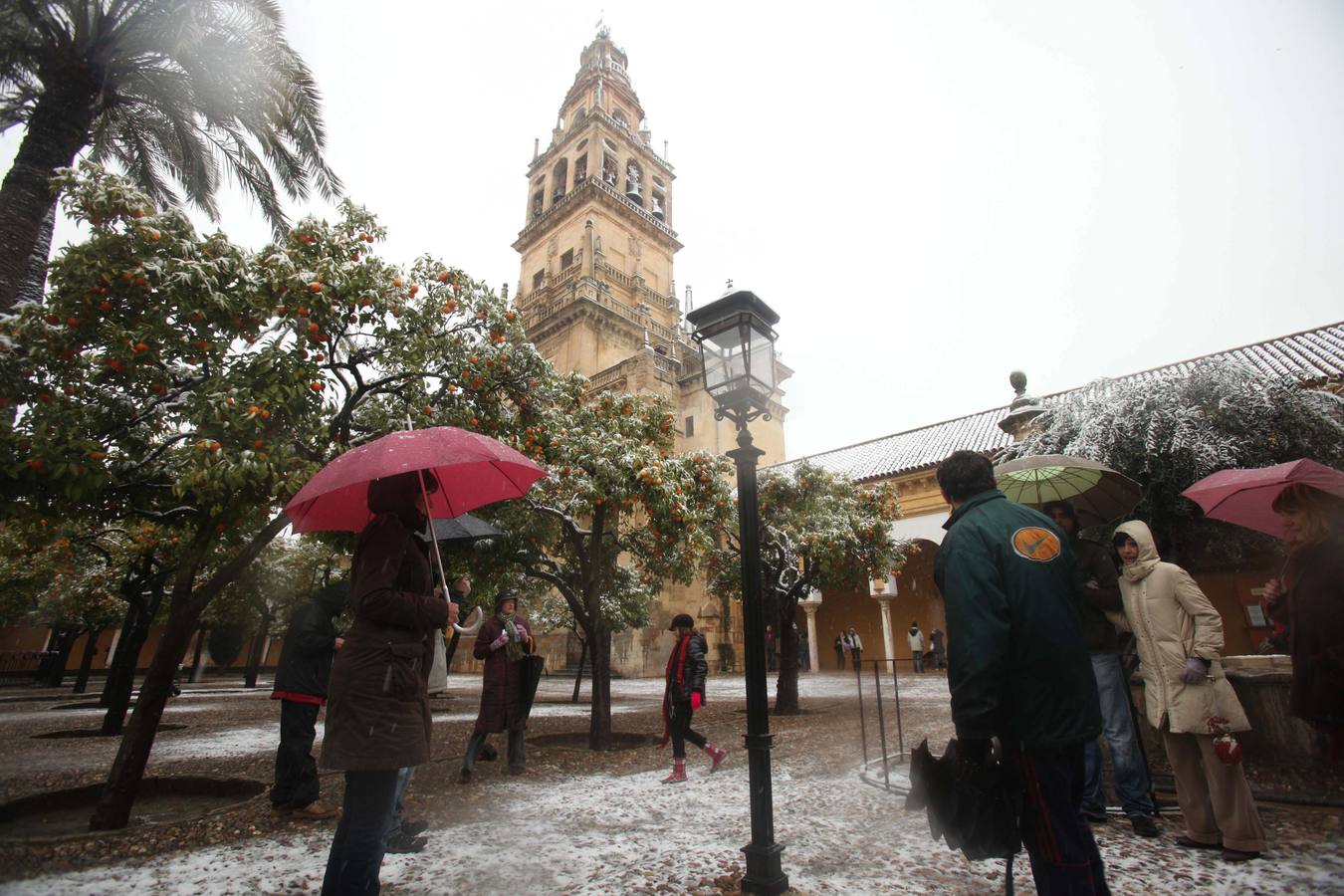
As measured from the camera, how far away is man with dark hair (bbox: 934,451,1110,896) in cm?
221

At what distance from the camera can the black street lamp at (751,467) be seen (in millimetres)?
3436

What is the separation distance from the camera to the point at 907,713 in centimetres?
1084

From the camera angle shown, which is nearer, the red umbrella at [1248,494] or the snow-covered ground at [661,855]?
the snow-covered ground at [661,855]

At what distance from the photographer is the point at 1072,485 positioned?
18.6ft

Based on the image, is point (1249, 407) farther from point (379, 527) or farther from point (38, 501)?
point (38, 501)

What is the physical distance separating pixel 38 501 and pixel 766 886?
20.7 feet

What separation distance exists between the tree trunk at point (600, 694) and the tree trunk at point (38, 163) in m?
7.42

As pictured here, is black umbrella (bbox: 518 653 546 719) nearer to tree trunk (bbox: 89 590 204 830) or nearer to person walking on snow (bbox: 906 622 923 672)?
tree trunk (bbox: 89 590 204 830)

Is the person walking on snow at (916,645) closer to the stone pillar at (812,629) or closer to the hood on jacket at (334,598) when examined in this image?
the stone pillar at (812,629)

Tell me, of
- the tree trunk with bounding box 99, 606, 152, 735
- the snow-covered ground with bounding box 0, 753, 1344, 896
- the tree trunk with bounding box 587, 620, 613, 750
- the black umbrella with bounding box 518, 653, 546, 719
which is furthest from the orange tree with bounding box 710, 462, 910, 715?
the tree trunk with bounding box 99, 606, 152, 735

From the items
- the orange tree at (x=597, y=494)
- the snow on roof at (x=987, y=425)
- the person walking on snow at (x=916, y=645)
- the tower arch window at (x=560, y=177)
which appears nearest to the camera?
the orange tree at (x=597, y=494)

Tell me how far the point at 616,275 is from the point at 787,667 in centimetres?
2512

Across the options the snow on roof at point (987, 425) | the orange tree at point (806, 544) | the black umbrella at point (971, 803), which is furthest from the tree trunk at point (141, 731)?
the snow on roof at point (987, 425)

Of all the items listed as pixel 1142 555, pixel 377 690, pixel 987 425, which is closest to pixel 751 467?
pixel 377 690
